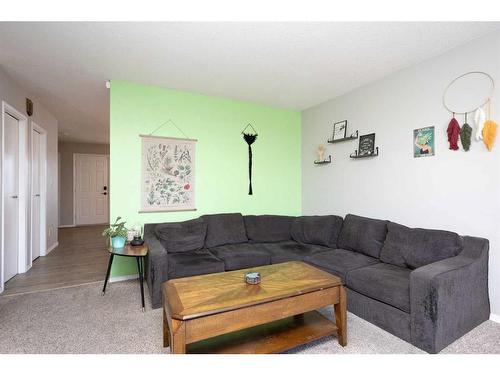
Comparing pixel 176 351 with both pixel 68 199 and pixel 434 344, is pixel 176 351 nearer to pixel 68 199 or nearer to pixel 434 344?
pixel 434 344

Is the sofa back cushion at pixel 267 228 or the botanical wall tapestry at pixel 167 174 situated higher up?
the botanical wall tapestry at pixel 167 174

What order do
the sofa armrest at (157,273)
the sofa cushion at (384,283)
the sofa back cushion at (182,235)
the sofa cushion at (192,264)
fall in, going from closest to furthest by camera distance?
the sofa cushion at (384,283) < the sofa armrest at (157,273) < the sofa cushion at (192,264) < the sofa back cushion at (182,235)

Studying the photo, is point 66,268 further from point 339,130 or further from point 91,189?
point 91,189

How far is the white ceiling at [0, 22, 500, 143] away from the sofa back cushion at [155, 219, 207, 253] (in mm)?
1703

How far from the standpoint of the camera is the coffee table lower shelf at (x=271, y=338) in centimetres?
156

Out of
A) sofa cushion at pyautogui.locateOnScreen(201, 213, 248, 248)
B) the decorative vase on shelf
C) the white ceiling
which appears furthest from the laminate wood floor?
the white ceiling

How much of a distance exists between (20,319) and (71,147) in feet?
20.7

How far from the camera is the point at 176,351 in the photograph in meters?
1.30

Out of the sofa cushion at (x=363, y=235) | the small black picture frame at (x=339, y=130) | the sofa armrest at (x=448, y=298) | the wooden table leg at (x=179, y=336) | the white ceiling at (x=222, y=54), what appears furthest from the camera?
the small black picture frame at (x=339, y=130)

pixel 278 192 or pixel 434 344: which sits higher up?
A: pixel 278 192

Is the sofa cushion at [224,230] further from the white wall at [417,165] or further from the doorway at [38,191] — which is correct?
the doorway at [38,191]

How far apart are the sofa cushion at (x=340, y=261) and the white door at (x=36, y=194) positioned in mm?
3981

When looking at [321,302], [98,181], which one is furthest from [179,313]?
[98,181]

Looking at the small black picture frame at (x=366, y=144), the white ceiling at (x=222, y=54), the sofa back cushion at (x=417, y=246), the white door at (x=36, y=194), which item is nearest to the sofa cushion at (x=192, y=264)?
the sofa back cushion at (x=417, y=246)
